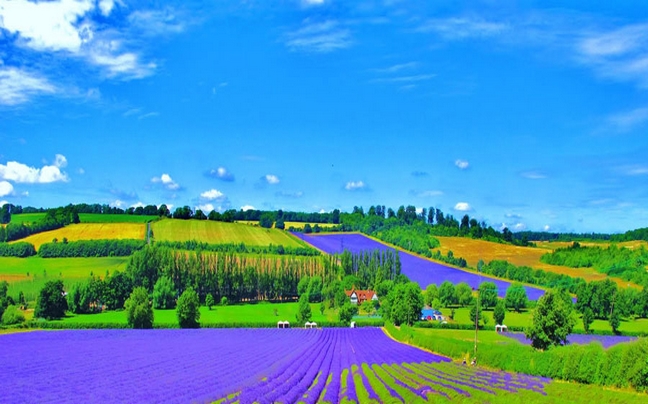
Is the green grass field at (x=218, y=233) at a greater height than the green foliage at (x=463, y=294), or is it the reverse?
the green grass field at (x=218, y=233)

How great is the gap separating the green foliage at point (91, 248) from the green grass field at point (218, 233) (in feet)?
31.8

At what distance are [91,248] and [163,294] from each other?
35.8m

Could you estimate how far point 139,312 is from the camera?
85.7 m

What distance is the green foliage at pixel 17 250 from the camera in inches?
5157

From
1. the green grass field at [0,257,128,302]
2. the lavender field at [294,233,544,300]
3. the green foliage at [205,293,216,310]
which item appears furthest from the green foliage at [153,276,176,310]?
the lavender field at [294,233,544,300]

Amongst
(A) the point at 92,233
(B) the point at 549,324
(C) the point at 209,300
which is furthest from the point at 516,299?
(A) the point at 92,233

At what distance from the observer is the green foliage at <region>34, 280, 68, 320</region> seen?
92.6 meters

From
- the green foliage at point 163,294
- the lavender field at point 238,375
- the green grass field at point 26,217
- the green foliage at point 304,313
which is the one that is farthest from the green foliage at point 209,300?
the green grass field at point 26,217

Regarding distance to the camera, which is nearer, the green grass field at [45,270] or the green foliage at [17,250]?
the green grass field at [45,270]

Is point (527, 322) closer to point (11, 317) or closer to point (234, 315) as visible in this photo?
point (234, 315)

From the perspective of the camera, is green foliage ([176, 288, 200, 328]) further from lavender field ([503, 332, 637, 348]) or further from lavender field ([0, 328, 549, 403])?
lavender field ([503, 332, 637, 348])

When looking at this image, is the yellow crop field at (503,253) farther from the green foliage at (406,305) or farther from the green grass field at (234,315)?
the green grass field at (234,315)

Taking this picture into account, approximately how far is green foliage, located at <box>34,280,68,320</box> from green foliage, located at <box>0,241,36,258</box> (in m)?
43.2

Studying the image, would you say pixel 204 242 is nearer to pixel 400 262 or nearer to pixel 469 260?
pixel 400 262
